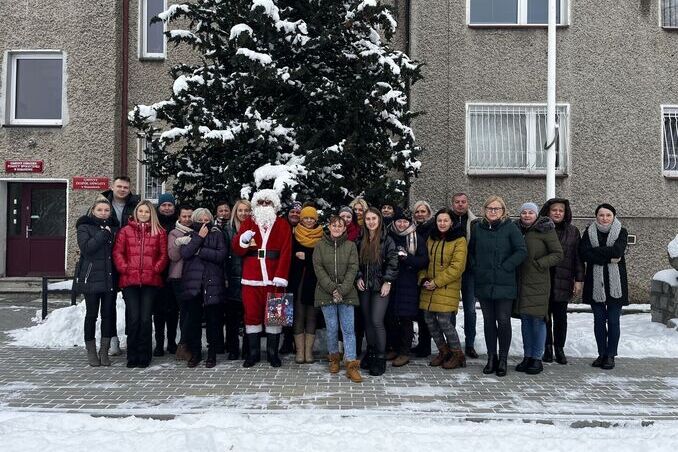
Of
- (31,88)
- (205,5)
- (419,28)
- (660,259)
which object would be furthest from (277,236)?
(31,88)

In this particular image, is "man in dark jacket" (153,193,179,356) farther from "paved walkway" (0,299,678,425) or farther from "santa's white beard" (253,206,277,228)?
"santa's white beard" (253,206,277,228)

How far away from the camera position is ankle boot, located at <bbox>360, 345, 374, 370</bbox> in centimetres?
604

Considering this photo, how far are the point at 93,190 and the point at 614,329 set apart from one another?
34.7 feet

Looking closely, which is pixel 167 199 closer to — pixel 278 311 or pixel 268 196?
pixel 268 196

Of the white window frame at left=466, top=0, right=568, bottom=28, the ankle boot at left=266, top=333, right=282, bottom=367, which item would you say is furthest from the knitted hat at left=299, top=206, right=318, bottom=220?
the white window frame at left=466, top=0, right=568, bottom=28

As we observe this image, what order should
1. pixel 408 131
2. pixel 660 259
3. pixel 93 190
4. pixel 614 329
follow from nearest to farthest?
pixel 614 329, pixel 408 131, pixel 660 259, pixel 93 190

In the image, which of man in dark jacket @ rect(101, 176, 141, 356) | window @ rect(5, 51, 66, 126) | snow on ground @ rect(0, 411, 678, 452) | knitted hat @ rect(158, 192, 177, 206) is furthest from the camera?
window @ rect(5, 51, 66, 126)

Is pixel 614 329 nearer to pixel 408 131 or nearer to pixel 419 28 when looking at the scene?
A: pixel 408 131

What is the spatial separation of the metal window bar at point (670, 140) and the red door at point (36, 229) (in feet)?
43.3

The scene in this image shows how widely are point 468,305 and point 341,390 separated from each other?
2.23 meters

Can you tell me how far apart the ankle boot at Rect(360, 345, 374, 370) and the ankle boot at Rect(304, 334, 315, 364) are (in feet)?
2.02

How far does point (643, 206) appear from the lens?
35.8 ft

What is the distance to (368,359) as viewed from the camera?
6160 mm

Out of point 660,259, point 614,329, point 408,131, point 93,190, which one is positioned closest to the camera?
point 614,329
